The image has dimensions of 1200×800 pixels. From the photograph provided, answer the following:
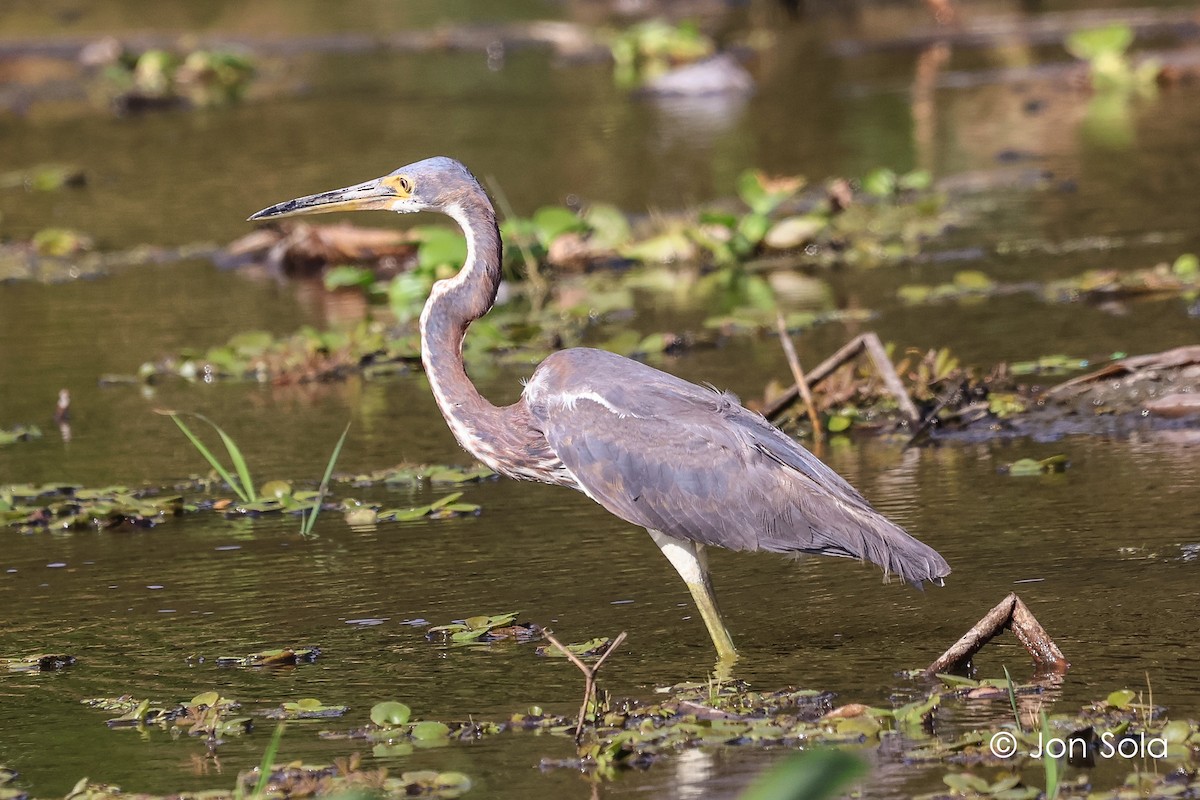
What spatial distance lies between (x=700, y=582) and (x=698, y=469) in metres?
0.32

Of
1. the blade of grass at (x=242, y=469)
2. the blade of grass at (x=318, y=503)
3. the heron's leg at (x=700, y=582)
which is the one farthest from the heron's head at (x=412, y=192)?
the heron's leg at (x=700, y=582)

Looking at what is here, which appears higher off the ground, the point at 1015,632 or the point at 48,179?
the point at 48,179

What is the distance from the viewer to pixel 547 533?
694 cm

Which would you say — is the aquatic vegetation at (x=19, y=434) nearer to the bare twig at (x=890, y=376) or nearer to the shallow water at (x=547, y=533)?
the shallow water at (x=547, y=533)

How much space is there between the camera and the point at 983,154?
49.4 feet

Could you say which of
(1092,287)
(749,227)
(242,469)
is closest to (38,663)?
(242,469)

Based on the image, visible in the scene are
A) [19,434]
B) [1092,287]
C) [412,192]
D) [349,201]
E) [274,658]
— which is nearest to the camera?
[274,658]

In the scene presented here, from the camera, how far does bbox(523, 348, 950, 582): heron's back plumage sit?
5359mm

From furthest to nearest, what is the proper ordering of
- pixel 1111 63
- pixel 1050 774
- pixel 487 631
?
pixel 1111 63 → pixel 487 631 → pixel 1050 774

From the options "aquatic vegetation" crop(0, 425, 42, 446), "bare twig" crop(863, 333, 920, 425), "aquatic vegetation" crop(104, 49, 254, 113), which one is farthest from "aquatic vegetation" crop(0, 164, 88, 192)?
"bare twig" crop(863, 333, 920, 425)

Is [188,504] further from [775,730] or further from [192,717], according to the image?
[775,730]

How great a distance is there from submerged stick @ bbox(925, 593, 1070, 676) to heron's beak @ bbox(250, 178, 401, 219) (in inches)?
94.9

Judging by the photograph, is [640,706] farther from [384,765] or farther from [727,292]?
[727,292]

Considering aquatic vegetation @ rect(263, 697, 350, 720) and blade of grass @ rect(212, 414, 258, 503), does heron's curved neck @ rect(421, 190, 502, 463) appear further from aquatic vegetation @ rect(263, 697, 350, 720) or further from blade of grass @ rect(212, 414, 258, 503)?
blade of grass @ rect(212, 414, 258, 503)
